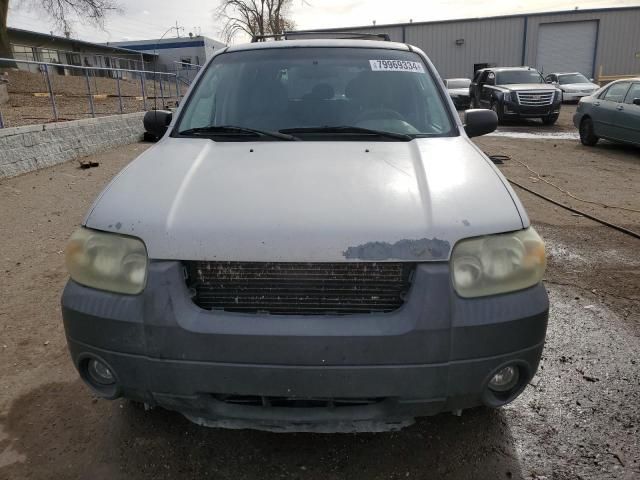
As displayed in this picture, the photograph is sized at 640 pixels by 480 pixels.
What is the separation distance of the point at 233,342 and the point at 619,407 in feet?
6.60

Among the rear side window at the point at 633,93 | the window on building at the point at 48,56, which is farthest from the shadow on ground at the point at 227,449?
the window on building at the point at 48,56

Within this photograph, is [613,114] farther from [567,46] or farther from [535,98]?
[567,46]

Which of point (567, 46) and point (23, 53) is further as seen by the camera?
point (567, 46)

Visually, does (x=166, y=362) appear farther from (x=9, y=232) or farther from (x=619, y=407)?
(x=9, y=232)

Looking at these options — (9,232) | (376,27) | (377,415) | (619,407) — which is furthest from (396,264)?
(376,27)

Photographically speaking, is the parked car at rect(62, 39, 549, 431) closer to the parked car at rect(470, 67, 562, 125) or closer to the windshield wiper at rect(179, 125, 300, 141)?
the windshield wiper at rect(179, 125, 300, 141)

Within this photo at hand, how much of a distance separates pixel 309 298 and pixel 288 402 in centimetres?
45

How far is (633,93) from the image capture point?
1003 centimetres

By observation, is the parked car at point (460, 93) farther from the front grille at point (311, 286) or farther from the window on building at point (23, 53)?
the window on building at point (23, 53)

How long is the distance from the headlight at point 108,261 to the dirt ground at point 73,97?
29.1 ft

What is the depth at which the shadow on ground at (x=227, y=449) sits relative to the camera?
2.13 m

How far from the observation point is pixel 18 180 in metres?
7.61

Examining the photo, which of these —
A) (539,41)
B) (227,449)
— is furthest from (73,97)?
(539,41)

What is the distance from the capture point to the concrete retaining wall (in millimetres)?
7621
